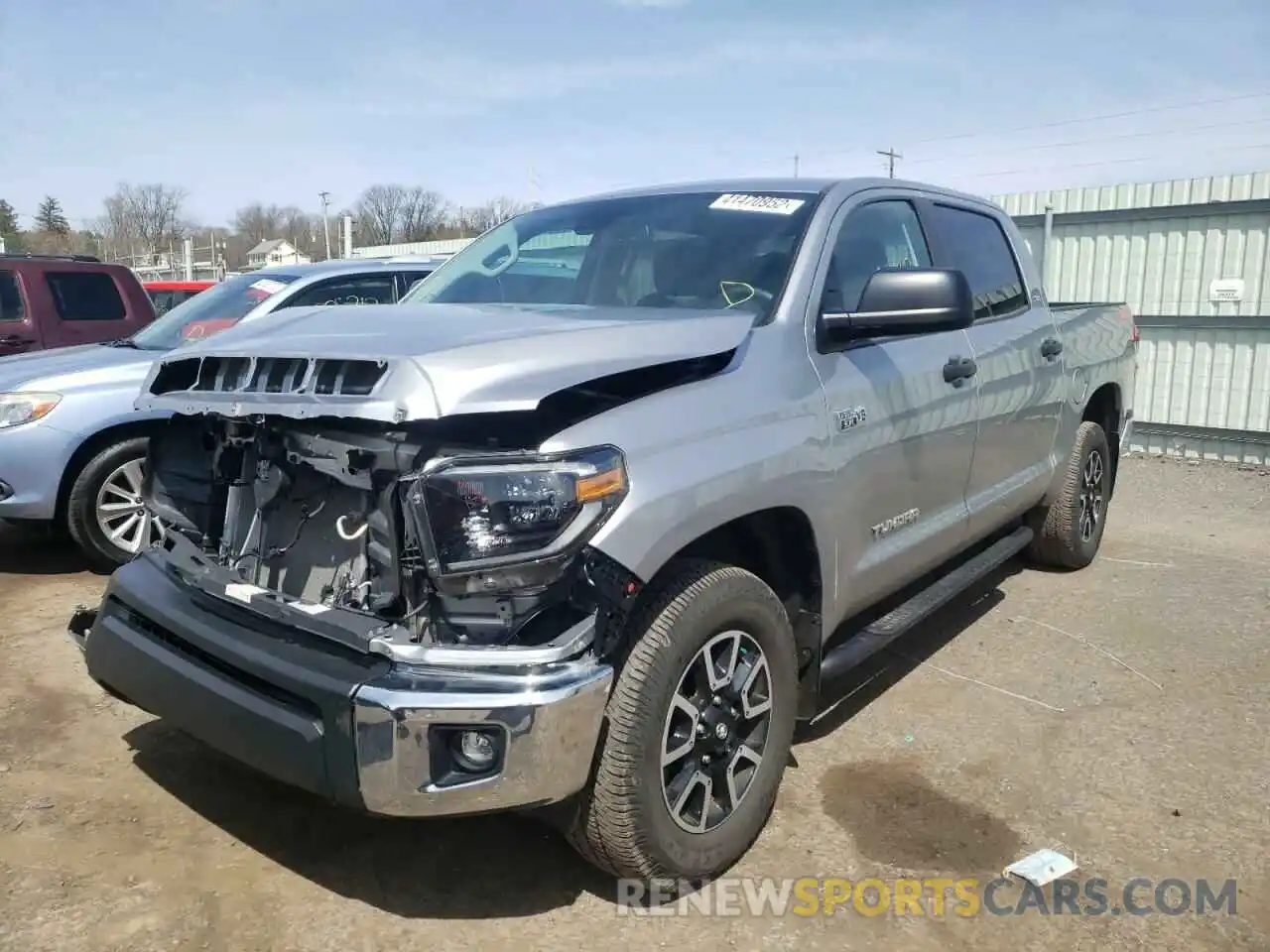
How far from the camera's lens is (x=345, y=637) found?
7.87 feet

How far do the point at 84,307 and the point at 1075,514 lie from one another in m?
8.04

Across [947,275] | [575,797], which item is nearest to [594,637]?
[575,797]

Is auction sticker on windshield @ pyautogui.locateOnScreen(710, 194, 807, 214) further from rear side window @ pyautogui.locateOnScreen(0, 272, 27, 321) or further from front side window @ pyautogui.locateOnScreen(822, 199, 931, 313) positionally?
rear side window @ pyautogui.locateOnScreen(0, 272, 27, 321)

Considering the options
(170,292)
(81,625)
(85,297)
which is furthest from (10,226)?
(81,625)

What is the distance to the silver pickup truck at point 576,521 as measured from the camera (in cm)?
229

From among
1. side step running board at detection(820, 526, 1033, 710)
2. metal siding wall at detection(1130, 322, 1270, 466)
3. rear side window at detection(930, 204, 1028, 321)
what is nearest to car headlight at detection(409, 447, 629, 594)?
side step running board at detection(820, 526, 1033, 710)

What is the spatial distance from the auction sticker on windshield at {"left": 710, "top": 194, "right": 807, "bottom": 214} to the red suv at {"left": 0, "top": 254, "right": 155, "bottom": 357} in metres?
6.87

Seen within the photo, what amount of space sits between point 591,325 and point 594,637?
893 mm

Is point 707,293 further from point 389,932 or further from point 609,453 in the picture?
point 389,932

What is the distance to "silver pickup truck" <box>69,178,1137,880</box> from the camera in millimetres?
2285

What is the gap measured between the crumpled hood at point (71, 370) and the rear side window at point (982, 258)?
166 inches

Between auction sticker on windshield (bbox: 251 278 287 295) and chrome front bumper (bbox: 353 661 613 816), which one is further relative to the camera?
auction sticker on windshield (bbox: 251 278 287 295)

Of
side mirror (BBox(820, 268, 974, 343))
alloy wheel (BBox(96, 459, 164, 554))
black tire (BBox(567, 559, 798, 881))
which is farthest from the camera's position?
alloy wheel (BBox(96, 459, 164, 554))

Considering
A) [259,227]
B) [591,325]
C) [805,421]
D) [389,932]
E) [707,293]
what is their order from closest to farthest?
[389,932], [591,325], [805,421], [707,293], [259,227]
